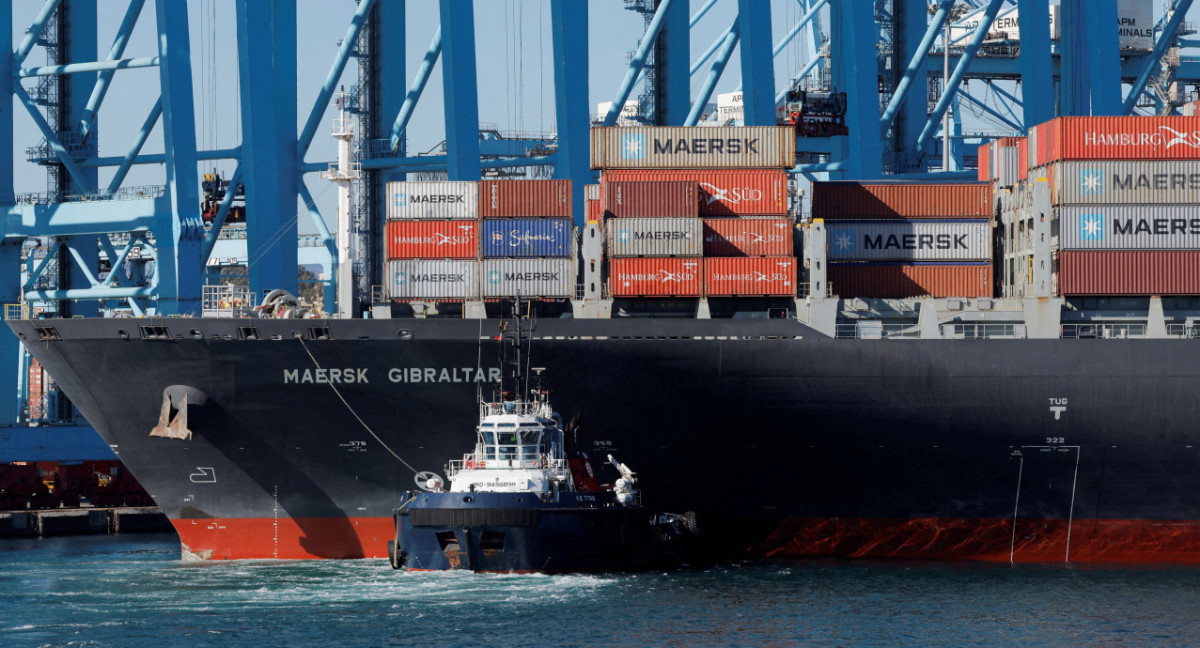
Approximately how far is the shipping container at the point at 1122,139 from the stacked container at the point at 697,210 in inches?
269

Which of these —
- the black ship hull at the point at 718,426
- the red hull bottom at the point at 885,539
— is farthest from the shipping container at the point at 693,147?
the red hull bottom at the point at 885,539

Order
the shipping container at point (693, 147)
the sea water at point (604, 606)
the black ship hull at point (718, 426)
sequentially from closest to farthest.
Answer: the sea water at point (604, 606), the black ship hull at point (718, 426), the shipping container at point (693, 147)

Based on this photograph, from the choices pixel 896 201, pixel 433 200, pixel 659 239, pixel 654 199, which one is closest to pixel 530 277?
pixel 433 200

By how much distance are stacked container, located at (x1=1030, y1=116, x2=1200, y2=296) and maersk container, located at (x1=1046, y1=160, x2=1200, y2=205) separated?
25 mm

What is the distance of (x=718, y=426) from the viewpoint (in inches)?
1575

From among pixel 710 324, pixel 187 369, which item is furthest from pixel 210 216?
pixel 710 324

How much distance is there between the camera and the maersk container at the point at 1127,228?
4141 cm

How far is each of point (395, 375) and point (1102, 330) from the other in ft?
57.9

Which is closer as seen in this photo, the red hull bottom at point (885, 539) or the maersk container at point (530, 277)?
the red hull bottom at point (885, 539)

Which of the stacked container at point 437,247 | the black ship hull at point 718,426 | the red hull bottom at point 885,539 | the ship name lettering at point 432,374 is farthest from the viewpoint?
the stacked container at point 437,247

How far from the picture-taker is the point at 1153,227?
136 ft

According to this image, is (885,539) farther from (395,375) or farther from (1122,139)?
(395,375)

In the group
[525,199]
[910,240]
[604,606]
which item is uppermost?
[525,199]

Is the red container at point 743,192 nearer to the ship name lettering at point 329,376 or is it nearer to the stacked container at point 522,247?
the stacked container at point 522,247
